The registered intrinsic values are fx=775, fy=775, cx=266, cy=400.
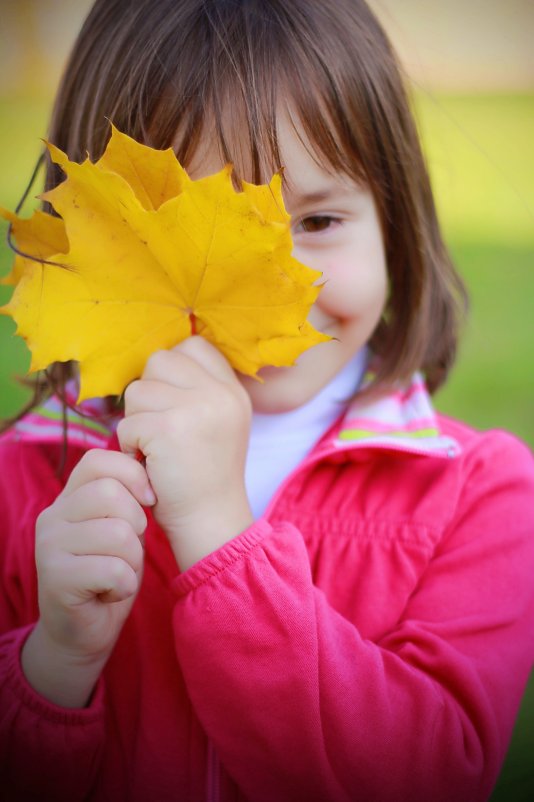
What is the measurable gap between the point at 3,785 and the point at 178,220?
658mm

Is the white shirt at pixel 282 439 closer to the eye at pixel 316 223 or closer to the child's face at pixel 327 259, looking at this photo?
the child's face at pixel 327 259

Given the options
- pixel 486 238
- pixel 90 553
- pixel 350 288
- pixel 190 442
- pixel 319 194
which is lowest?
pixel 90 553

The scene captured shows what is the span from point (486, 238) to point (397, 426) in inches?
76.4

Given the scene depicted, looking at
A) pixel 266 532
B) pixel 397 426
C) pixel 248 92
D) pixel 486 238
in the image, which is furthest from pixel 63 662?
pixel 486 238

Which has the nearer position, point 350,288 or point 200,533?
point 200,533

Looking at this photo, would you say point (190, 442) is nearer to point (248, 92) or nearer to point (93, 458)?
point (93, 458)

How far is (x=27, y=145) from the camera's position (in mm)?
1216

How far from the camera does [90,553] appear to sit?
29.9 inches

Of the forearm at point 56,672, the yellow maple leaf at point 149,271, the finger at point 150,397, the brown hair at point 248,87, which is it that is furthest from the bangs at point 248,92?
the forearm at point 56,672

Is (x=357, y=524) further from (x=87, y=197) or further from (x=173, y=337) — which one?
(x=87, y=197)

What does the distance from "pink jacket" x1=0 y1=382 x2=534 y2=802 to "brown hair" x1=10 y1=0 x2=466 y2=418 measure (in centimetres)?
36

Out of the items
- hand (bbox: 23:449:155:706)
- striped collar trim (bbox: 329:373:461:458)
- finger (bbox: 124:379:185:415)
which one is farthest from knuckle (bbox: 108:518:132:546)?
striped collar trim (bbox: 329:373:461:458)

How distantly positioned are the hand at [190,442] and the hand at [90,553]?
27mm

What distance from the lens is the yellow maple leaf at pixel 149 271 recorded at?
0.71m
